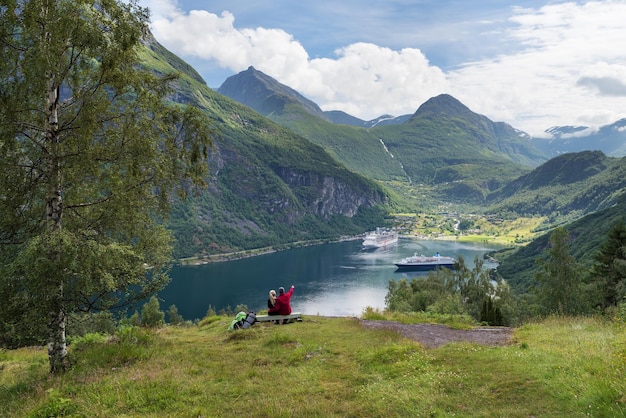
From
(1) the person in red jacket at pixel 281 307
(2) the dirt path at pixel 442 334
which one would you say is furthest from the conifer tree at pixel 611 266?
(1) the person in red jacket at pixel 281 307

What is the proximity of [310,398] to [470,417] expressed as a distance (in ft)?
11.3

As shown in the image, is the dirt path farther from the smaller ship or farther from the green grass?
the smaller ship

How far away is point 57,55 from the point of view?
11.5 m

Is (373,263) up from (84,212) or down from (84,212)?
down

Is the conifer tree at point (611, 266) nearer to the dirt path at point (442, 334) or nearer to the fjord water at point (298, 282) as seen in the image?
the dirt path at point (442, 334)

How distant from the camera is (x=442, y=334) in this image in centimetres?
1551

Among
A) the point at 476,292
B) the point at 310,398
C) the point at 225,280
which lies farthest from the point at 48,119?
the point at 225,280

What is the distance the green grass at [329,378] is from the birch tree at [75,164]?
1804 mm

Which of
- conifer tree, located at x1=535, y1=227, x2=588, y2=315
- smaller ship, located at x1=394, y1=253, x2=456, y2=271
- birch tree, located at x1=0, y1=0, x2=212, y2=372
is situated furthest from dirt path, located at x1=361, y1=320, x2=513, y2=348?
smaller ship, located at x1=394, y1=253, x2=456, y2=271

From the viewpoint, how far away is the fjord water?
104m

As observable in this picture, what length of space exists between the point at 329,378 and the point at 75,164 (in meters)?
9.76

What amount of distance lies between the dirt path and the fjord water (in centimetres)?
7497

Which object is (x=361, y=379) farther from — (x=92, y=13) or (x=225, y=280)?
(x=225, y=280)

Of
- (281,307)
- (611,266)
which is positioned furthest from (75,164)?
(611,266)
